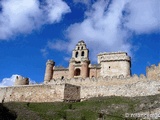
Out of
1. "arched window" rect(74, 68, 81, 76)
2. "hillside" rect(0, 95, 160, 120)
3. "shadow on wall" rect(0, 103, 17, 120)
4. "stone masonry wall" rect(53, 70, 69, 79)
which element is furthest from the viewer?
"stone masonry wall" rect(53, 70, 69, 79)

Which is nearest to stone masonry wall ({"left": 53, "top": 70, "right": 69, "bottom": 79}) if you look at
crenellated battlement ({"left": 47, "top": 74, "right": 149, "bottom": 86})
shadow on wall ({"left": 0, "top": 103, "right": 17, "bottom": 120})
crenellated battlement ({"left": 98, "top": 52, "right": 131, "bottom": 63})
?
crenellated battlement ({"left": 98, "top": 52, "right": 131, "bottom": 63})

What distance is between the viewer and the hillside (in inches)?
1507

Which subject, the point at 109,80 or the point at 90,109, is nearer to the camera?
the point at 90,109

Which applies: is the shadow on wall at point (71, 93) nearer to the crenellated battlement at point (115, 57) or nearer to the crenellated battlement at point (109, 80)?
the crenellated battlement at point (109, 80)

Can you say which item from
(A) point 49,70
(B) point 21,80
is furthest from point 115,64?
(B) point 21,80

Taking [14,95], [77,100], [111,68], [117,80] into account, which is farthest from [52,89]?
[111,68]

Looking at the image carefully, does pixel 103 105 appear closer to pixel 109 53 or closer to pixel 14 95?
pixel 14 95

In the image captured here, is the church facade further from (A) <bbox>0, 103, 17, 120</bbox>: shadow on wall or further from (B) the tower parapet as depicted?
(A) <bbox>0, 103, 17, 120</bbox>: shadow on wall

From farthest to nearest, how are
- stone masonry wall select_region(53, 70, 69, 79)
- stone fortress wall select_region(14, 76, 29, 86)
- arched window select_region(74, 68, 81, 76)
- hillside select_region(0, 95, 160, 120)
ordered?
stone masonry wall select_region(53, 70, 69, 79), arched window select_region(74, 68, 81, 76), stone fortress wall select_region(14, 76, 29, 86), hillside select_region(0, 95, 160, 120)

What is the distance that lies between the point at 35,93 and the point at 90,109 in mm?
13172

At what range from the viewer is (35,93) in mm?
51375

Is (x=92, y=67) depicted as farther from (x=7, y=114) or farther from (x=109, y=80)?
(x=7, y=114)

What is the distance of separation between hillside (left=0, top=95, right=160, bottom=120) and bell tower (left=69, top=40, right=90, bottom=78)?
17556mm

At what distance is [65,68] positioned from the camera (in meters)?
68.2
